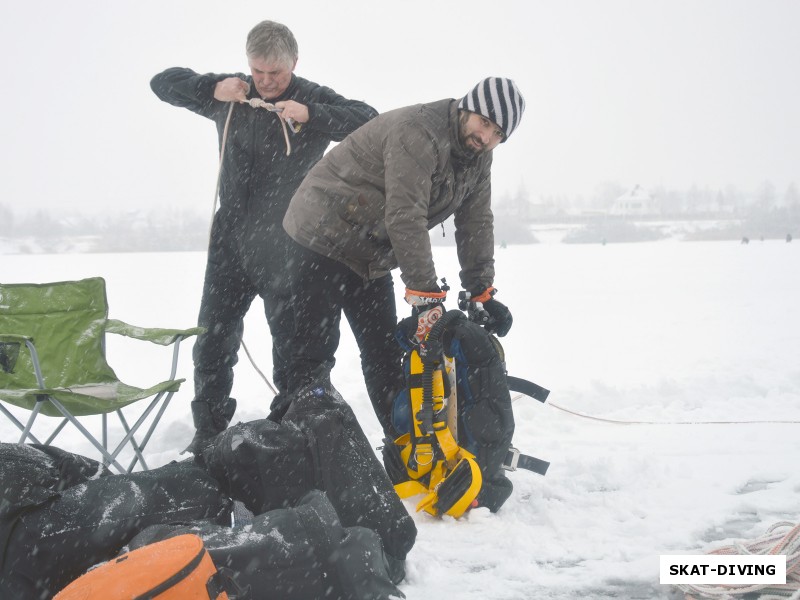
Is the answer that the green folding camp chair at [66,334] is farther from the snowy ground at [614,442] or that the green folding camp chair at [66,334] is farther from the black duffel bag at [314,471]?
the black duffel bag at [314,471]

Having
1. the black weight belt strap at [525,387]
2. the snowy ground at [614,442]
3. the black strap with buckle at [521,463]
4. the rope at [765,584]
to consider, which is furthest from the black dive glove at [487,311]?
the rope at [765,584]

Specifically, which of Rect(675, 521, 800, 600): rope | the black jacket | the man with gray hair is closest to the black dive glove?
the man with gray hair

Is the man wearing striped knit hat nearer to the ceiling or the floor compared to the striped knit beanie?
nearer to the floor

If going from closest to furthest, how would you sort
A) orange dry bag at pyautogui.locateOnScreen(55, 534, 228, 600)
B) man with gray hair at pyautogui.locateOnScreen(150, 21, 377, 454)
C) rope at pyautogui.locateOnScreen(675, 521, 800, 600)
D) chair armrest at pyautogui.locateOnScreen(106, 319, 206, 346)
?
1. orange dry bag at pyautogui.locateOnScreen(55, 534, 228, 600)
2. rope at pyautogui.locateOnScreen(675, 521, 800, 600)
3. chair armrest at pyautogui.locateOnScreen(106, 319, 206, 346)
4. man with gray hair at pyautogui.locateOnScreen(150, 21, 377, 454)

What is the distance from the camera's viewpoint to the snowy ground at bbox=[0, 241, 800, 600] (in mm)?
2051

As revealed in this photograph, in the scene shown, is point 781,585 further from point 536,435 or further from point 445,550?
point 536,435

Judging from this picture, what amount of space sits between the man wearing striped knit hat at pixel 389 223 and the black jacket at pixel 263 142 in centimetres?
41

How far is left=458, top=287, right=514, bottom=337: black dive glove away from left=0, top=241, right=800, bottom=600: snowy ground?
590 mm

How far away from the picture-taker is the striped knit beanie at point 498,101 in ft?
7.27

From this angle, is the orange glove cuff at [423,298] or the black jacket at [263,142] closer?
the orange glove cuff at [423,298]

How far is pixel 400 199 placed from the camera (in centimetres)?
228

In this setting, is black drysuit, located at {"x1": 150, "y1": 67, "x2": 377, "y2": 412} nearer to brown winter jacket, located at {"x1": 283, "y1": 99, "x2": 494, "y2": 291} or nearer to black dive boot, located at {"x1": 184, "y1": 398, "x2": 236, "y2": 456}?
black dive boot, located at {"x1": 184, "y1": 398, "x2": 236, "y2": 456}

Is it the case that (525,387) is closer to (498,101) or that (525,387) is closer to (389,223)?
(389,223)

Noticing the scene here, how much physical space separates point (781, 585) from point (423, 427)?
3.69 ft
